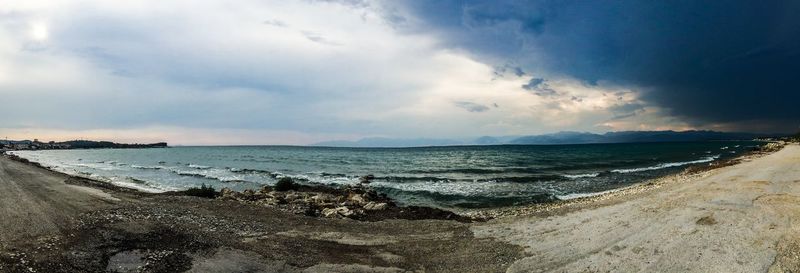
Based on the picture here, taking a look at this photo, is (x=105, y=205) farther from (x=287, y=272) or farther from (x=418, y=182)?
(x=418, y=182)

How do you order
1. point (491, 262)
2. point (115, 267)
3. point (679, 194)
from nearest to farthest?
point (115, 267) → point (491, 262) → point (679, 194)

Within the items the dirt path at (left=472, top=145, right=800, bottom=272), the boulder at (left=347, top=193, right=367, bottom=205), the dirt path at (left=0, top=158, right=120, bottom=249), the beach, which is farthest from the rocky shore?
the dirt path at (left=0, top=158, right=120, bottom=249)

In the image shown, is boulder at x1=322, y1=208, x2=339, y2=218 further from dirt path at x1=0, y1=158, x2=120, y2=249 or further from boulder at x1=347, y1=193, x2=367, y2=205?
dirt path at x1=0, y1=158, x2=120, y2=249

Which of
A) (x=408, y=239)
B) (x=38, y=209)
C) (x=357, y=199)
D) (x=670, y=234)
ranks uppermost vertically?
(x=38, y=209)

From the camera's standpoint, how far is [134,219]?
17812 mm

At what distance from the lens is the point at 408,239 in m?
17.0

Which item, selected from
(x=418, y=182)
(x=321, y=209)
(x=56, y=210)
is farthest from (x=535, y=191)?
(x=56, y=210)

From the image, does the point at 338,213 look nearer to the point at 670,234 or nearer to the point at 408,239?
the point at 408,239

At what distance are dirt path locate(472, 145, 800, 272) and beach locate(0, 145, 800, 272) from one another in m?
0.04

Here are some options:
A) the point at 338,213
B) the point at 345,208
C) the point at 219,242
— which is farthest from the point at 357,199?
the point at 219,242

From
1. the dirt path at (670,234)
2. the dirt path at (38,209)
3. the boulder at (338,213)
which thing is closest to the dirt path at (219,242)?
the dirt path at (38,209)

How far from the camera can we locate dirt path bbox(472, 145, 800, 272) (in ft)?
42.0

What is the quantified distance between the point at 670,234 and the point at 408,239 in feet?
31.0

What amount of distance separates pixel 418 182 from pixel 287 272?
105 feet
